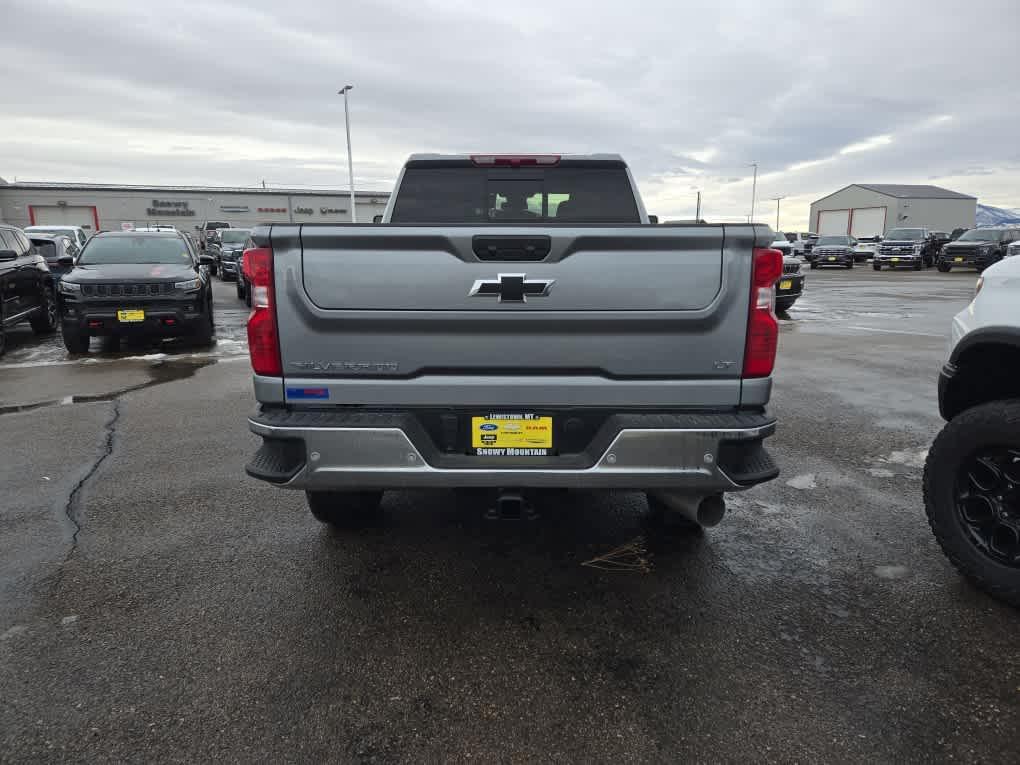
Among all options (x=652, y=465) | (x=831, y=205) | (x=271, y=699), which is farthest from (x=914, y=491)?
(x=831, y=205)

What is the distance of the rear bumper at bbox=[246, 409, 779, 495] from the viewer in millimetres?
2658

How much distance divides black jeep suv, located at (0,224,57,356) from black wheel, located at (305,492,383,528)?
24.8 feet

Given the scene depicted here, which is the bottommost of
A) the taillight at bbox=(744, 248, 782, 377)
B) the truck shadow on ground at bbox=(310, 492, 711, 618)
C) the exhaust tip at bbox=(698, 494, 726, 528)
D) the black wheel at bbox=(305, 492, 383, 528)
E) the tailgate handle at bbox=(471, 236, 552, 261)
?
the truck shadow on ground at bbox=(310, 492, 711, 618)

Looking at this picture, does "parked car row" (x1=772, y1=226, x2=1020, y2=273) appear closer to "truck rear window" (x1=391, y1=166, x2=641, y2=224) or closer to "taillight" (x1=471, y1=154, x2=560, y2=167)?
"truck rear window" (x1=391, y1=166, x2=641, y2=224)

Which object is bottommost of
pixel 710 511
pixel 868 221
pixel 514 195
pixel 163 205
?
pixel 710 511

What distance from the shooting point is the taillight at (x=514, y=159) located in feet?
14.1

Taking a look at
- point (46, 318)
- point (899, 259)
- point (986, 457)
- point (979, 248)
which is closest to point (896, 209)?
point (899, 259)

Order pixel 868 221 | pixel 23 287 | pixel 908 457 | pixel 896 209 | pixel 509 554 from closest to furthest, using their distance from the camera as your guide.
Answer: pixel 509 554 < pixel 908 457 < pixel 23 287 < pixel 896 209 < pixel 868 221

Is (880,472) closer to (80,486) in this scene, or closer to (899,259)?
(80,486)

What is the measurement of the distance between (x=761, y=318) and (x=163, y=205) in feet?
235

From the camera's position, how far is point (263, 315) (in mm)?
2723

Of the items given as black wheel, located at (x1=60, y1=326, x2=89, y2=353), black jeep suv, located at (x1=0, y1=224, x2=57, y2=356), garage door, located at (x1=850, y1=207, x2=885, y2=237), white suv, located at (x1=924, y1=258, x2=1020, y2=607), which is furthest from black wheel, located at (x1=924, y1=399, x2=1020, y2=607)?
garage door, located at (x1=850, y1=207, x2=885, y2=237)

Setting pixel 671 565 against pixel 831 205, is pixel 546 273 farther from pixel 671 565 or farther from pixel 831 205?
pixel 831 205

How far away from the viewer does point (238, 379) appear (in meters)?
7.90
